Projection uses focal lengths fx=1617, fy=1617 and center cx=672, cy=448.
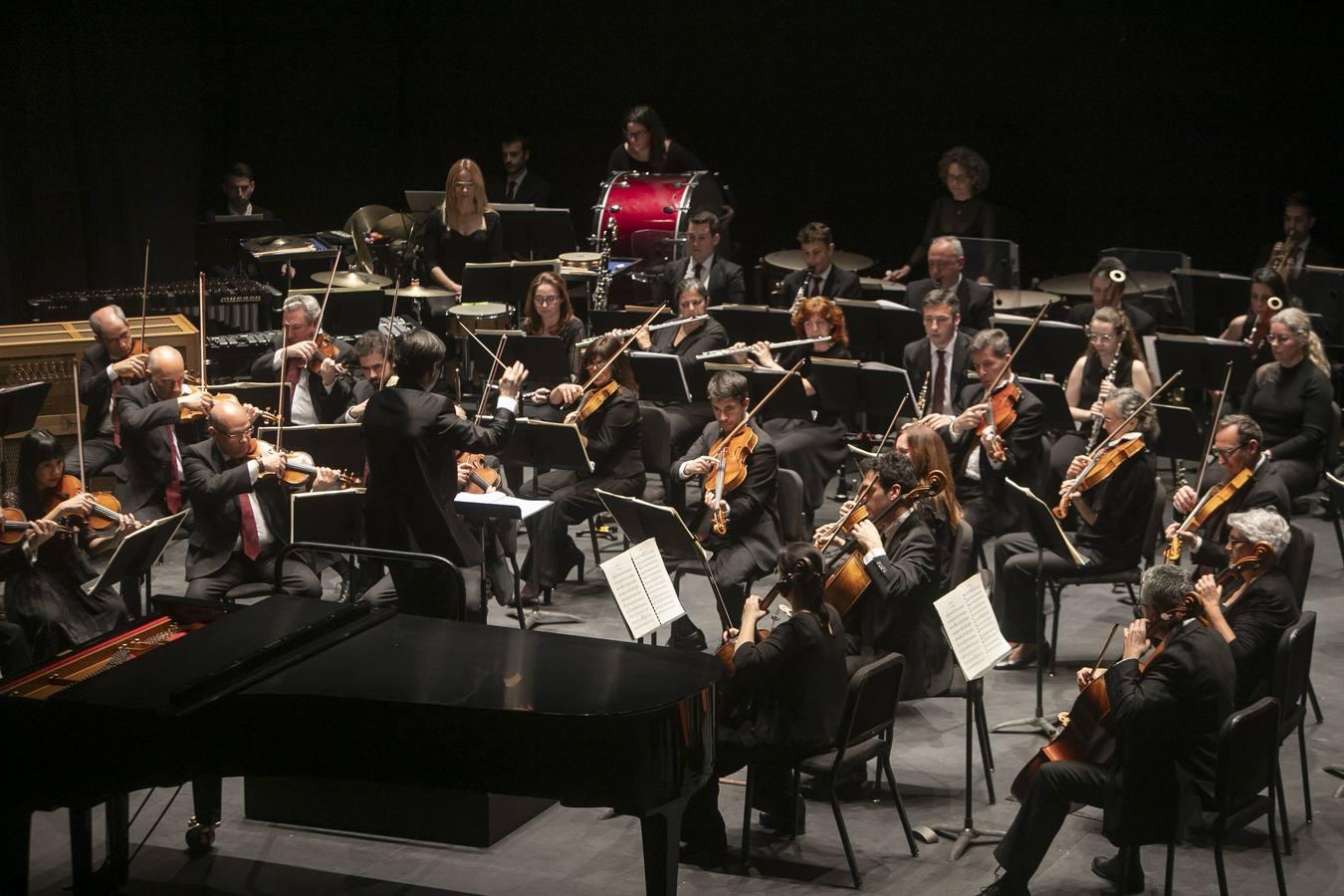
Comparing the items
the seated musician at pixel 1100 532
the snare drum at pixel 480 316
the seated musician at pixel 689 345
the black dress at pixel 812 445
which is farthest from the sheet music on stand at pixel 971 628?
the snare drum at pixel 480 316

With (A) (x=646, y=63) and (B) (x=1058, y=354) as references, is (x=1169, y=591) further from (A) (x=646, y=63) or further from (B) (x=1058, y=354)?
(A) (x=646, y=63)

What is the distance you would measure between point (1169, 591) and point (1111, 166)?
26.0 ft

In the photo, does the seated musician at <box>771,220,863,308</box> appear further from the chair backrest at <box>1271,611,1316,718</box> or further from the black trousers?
the black trousers

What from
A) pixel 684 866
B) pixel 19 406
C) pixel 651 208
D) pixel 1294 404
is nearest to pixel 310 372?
pixel 19 406

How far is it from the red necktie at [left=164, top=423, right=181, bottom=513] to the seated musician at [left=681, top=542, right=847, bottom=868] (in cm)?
323

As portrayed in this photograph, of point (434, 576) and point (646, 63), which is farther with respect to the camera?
point (646, 63)

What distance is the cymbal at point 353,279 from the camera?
10070 mm

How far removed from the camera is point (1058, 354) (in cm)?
863

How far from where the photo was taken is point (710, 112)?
44.2ft

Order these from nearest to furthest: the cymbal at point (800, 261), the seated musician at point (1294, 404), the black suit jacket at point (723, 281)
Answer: the seated musician at point (1294, 404) < the black suit jacket at point (723, 281) < the cymbal at point (800, 261)

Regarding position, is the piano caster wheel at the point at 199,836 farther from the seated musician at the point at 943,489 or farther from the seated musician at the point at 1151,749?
the seated musician at the point at 943,489

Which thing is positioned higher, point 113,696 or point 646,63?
point 646,63

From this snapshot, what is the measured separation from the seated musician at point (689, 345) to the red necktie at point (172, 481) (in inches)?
99.9

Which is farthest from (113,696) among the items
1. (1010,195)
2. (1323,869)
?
(1010,195)
